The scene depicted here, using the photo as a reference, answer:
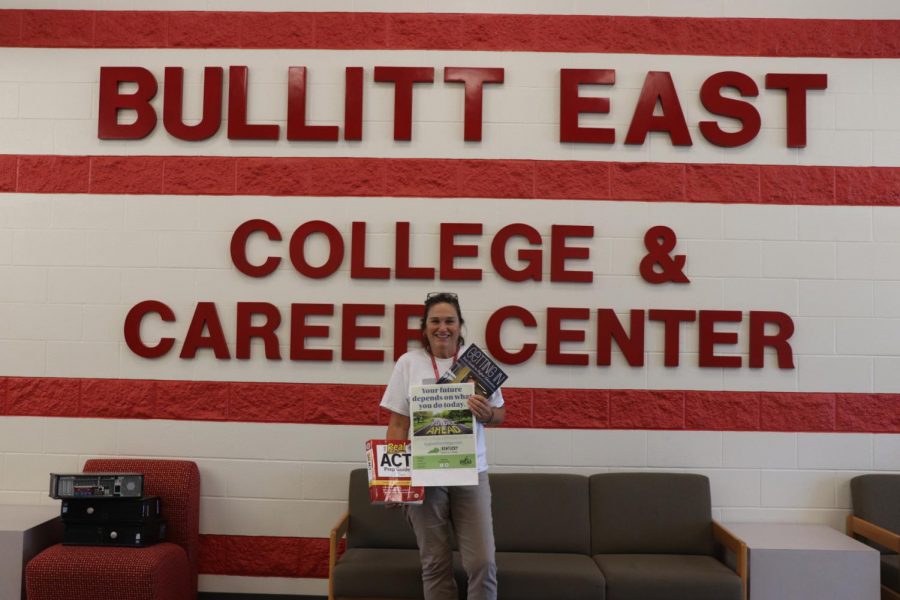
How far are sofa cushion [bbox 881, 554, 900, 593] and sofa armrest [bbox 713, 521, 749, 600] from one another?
752 mm

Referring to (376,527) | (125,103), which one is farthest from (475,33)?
(376,527)

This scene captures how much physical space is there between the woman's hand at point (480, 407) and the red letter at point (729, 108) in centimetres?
213

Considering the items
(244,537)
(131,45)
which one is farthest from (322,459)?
(131,45)

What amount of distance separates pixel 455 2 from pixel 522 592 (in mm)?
3175

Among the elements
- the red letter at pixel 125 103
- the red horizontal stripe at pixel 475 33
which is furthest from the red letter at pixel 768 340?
the red letter at pixel 125 103

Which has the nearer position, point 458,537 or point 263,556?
point 458,537

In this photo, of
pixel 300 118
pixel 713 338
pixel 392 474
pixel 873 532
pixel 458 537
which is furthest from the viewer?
pixel 300 118

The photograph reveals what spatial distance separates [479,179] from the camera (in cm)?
422

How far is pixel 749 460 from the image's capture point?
13.6 feet

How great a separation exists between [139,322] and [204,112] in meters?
1.24

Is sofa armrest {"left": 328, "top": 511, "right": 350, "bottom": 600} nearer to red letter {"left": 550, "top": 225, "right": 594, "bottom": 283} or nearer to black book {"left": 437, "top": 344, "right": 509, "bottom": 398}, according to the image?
black book {"left": 437, "top": 344, "right": 509, "bottom": 398}

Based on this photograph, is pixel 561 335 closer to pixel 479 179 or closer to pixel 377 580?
pixel 479 179

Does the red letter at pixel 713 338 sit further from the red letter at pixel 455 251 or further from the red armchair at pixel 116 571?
the red armchair at pixel 116 571

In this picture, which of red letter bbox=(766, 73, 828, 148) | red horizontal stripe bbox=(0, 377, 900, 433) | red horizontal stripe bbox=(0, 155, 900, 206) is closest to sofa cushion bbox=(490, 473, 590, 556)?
red horizontal stripe bbox=(0, 377, 900, 433)
